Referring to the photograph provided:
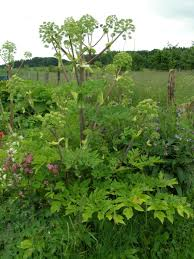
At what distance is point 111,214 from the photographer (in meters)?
3.52

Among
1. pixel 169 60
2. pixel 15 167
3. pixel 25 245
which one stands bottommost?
pixel 25 245

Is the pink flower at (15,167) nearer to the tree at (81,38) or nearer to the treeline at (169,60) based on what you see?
the tree at (81,38)

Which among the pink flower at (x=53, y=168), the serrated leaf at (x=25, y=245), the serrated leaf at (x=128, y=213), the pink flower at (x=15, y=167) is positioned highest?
the pink flower at (x=53, y=168)

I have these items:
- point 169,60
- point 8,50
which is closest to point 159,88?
point 8,50

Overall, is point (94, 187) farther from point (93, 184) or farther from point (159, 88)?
point (159, 88)

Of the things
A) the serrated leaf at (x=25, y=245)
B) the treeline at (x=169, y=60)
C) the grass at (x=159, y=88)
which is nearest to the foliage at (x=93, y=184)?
the serrated leaf at (x=25, y=245)

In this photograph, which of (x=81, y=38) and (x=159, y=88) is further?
(x=159, y=88)

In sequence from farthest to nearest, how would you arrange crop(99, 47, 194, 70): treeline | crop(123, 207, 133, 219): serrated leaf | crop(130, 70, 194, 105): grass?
crop(99, 47, 194, 70): treeline
crop(130, 70, 194, 105): grass
crop(123, 207, 133, 219): serrated leaf

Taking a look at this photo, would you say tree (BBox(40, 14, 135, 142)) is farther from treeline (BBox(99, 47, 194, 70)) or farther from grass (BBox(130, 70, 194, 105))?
treeline (BBox(99, 47, 194, 70))

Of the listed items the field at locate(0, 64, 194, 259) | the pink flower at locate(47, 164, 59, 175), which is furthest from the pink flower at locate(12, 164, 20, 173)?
the pink flower at locate(47, 164, 59, 175)

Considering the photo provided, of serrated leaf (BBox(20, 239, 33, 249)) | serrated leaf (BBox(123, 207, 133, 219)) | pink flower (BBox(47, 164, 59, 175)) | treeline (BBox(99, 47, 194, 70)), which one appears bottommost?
serrated leaf (BBox(20, 239, 33, 249))

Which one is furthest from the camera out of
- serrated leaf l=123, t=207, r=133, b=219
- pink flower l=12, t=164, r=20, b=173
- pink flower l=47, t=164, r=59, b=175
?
pink flower l=12, t=164, r=20, b=173

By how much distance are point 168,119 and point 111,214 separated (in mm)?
1653

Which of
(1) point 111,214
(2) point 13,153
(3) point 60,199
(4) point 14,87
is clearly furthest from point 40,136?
(1) point 111,214
